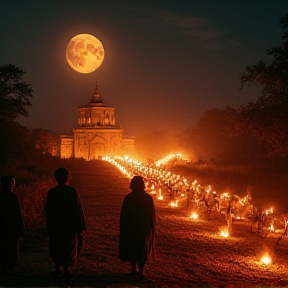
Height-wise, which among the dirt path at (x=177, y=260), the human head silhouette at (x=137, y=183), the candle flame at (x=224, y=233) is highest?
the human head silhouette at (x=137, y=183)

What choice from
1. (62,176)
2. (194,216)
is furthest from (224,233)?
(62,176)

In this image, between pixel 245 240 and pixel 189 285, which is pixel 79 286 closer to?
pixel 189 285

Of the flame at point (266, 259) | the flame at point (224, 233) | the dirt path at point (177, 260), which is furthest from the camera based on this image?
the flame at point (224, 233)

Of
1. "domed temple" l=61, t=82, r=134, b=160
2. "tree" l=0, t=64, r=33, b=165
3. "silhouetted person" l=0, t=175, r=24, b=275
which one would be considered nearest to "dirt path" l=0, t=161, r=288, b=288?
"silhouetted person" l=0, t=175, r=24, b=275

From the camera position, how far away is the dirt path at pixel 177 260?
7582 mm

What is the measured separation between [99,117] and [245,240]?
8766 centimetres

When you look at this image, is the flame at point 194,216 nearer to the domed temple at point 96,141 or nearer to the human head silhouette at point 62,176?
the human head silhouette at point 62,176

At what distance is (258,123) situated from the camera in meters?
23.0

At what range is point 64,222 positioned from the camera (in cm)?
780

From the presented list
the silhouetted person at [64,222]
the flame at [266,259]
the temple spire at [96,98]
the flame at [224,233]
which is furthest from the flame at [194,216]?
the temple spire at [96,98]

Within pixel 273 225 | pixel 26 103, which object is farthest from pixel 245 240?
pixel 26 103

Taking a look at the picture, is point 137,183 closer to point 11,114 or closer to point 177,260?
point 177,260

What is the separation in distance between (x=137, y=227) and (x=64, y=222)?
45.8 inches

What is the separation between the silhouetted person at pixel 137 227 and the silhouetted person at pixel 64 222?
2.40 feet
